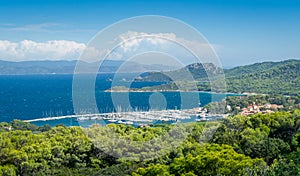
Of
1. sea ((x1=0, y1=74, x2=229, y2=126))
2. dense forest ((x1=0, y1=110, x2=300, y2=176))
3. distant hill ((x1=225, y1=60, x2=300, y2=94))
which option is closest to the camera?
dense forest ((x1=0, y1=110, x2=300, y2=176))

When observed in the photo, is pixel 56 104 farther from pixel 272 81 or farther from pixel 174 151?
pixel 174 151

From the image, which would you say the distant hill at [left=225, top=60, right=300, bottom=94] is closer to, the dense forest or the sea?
the sea

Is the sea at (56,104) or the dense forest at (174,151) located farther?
the sea at (56,104)

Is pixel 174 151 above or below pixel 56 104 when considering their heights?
above

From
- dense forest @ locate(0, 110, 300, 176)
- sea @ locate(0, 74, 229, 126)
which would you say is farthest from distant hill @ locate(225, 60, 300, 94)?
dense forest @ locate(0, 110, 300, 176)

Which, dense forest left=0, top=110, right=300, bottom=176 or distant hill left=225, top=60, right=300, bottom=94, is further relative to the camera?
distant hill left=225, top=60, right=300, bottom=94

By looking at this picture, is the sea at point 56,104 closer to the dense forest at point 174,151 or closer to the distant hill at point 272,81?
the distant hill at point 272,81

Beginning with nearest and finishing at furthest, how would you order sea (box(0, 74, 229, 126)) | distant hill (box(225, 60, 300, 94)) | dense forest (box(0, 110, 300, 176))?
dense forest (box(0, 110, 300, 176)) → sea (box(0, 74, 229, 126)) → distant hill (box(225, 60, 300, 94))

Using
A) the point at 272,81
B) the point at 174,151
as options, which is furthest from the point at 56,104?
the point at 174,151

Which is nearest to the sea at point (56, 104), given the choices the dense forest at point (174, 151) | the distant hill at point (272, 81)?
the distant hill at point (272, 81)
